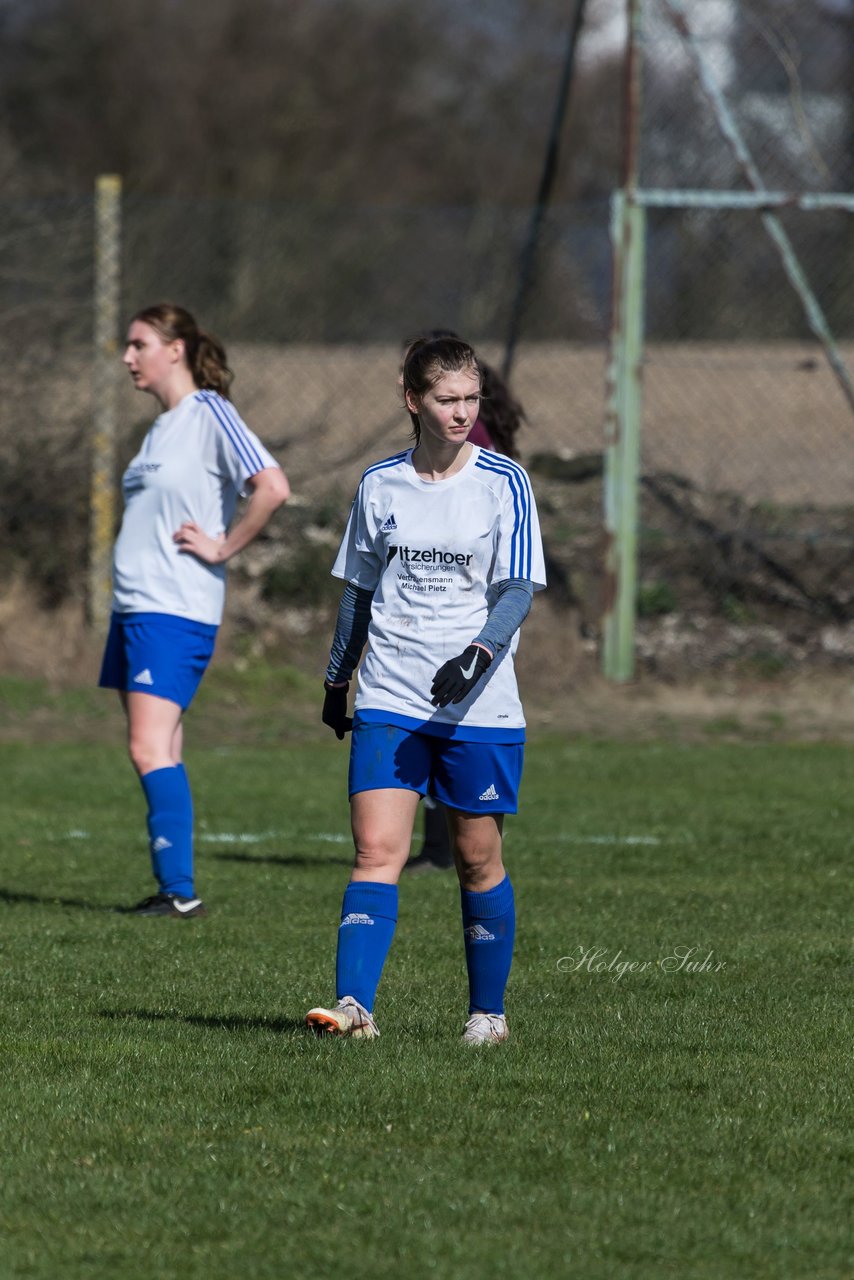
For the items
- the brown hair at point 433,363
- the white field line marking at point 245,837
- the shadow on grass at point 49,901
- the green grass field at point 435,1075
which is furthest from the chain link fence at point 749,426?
the brown hair at point 433,363

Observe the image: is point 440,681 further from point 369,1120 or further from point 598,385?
point 598,385

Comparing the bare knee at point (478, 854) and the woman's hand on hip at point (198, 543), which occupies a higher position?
the woman's hand on hip at point (198, 543)

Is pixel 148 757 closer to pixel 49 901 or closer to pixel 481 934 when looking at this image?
pixel 49 901

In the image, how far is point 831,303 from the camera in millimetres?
19188

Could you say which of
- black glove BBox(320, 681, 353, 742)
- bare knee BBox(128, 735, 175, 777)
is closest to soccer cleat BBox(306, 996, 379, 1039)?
black glove BBox(320, 681, 353, 742)

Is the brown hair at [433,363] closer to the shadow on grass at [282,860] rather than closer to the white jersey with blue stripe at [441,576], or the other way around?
the white jersey with blue stripe at [441,576]

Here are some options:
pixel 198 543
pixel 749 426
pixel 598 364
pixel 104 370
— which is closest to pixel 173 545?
pixel 198 543

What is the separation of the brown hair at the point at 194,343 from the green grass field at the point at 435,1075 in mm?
1971

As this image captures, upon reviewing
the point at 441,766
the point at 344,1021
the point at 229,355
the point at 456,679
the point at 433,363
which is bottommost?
the point at 344,1021

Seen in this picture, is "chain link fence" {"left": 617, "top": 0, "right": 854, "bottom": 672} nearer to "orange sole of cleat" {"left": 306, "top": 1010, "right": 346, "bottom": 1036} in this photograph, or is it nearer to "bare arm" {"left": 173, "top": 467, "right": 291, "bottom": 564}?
"bare arm" {"left": 173, "top": 467, "right": 291, "bottom": 564}

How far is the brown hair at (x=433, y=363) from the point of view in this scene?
16.1 ft

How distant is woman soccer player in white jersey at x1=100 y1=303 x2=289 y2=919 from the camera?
732 cm

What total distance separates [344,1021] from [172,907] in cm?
239

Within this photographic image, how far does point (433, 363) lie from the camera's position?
193 inches
